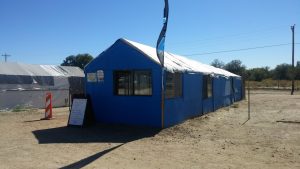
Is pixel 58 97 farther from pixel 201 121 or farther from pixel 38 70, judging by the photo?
pixel 201 121

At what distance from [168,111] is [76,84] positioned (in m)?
16.2

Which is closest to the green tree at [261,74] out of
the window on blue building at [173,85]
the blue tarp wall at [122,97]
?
the window on blue building at [173,85]

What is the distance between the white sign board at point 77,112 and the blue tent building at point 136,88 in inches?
22.0

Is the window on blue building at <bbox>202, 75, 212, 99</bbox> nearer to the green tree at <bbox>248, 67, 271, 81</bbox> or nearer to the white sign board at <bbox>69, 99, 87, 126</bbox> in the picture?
the white sign board at <bbox>69, 99, 87, 126</bbox>

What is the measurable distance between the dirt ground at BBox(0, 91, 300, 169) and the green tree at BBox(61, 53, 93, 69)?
70240 mm

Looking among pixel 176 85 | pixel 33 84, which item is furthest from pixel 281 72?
pixel 176 85

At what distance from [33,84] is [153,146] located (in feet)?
55.1

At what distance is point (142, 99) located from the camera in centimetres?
1431

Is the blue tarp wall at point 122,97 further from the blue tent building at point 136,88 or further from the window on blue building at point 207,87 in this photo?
the window on blue building at point 207,87

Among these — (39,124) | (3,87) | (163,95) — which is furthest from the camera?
(3,87)

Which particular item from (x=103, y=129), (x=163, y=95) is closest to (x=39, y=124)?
(x=103, y=129)

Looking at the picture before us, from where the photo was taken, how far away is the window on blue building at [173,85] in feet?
47.4

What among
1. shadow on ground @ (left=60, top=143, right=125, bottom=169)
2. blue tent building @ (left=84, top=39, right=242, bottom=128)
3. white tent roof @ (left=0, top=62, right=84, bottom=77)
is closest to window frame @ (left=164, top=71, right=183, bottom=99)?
blue tent building @ (left=84, top=39, right=242, bottom=128)

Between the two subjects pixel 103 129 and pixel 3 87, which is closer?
pixel 103 129
